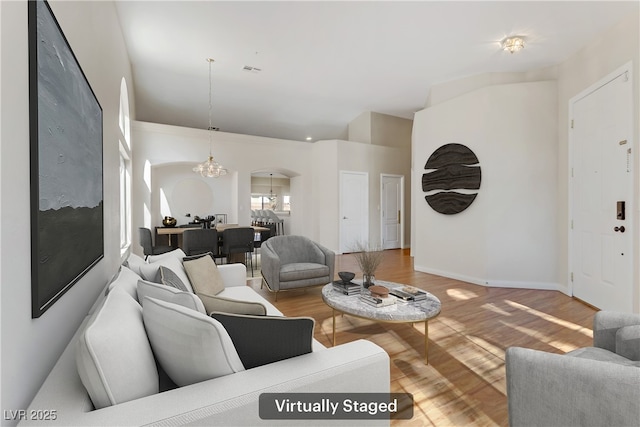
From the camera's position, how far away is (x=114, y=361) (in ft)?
2.90

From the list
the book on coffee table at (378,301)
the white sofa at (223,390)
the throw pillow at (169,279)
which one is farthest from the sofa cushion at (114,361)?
the book on coffee table at (378,301)

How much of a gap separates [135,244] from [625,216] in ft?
24.9

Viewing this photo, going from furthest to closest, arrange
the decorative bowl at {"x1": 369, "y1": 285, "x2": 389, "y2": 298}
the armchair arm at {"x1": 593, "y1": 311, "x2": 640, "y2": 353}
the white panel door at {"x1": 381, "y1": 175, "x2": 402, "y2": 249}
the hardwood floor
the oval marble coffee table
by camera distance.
A: the white panel door at {"x1": 381, "y1": 175, "x2": 402, "y2": 249} → the decorative bowl at {"x1": 369, "y1": 285, "x2": 389, "y2": 298} → the oval marble coffee table → the hardwood floor → the armchair arm at {"x1": 593, "y1": 311, "x2": 640, "y2": 353}

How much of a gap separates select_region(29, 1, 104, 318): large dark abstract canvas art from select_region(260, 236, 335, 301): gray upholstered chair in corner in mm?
1938

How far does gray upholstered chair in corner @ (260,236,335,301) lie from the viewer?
3.44 m

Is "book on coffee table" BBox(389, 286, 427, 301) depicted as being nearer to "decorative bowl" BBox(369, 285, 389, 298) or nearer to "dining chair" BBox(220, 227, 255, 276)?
"decorative bowl" BBox(369, 285, 389, 298)

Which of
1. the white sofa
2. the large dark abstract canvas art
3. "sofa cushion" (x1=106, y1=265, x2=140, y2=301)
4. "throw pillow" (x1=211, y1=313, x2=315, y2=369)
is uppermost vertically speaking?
the large dark abstract canvas art

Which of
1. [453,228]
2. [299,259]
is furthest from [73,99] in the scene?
[453,228]

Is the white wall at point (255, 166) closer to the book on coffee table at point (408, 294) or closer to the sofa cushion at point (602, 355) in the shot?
the book on coffee table at point (408, 294)

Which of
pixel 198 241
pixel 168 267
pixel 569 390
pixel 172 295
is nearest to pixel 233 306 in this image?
pixel 172 295

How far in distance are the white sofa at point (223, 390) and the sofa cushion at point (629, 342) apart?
1.26 m

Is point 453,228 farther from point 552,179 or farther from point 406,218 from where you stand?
point 406,218

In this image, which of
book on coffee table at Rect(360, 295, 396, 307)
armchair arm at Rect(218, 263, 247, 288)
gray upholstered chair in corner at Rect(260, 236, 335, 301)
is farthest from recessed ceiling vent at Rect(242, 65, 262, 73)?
book on coffee table at Rect(360, 295, 396, 307)

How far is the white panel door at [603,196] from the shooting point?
288cm
